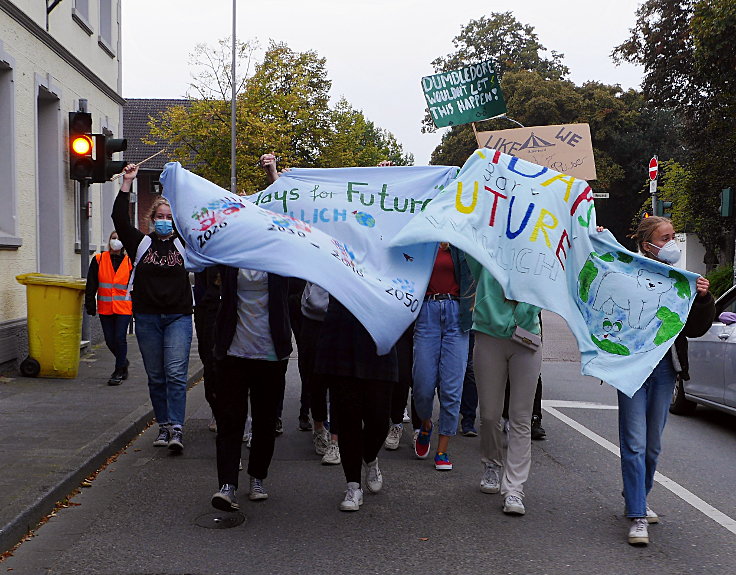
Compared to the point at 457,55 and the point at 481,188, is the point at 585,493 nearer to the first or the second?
the point at 481,188

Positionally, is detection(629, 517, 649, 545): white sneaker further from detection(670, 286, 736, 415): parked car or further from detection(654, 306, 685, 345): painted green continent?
detection(670, 286, 736, 415): parked car

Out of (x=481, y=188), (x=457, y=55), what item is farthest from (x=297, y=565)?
(x=457, y=55)

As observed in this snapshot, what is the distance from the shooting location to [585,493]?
5.79 meters

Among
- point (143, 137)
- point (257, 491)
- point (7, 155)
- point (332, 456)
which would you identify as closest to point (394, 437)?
point (332, 456)

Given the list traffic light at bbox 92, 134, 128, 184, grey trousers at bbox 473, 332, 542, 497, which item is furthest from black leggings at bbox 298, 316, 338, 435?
traffic light at bbox 92, 134, 128, 184

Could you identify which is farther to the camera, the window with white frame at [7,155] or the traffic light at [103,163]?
the window with white frame at [7,155]

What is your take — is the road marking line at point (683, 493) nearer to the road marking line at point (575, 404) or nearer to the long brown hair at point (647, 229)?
the road marking line at point (575, 404)

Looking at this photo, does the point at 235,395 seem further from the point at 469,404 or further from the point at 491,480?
the point at 469,404

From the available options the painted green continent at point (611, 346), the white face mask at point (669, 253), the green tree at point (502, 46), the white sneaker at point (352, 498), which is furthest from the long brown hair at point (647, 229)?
the green tree at point (502, 46)

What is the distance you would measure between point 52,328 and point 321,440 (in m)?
4.77

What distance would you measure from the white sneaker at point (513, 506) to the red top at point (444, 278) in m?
1.63

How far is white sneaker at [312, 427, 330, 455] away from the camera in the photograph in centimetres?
685

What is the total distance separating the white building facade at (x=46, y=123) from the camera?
10883 millimetres

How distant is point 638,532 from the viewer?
4.73 metres
